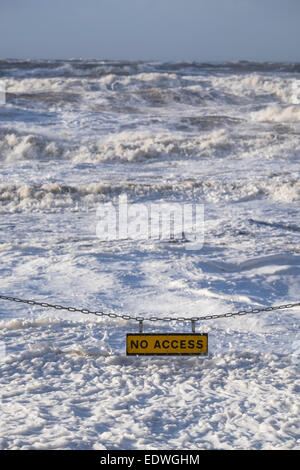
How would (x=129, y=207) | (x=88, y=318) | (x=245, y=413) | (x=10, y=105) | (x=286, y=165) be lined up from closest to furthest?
(x=245, y=413), (x=88, y=318), (x=129, y=207), (x=286, y=165), (x=10, y=105)

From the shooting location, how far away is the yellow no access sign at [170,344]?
417 cm

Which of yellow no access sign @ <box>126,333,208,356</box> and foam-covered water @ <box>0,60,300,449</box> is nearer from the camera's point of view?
foam-covered water @ <box>0,60,300,449</box>

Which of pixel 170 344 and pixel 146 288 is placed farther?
pixel 146 288

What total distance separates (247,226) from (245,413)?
4929 mm

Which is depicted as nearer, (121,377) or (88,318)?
(121,377)

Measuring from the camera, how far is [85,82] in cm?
2619

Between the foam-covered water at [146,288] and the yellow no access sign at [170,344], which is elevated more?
the yellow no access sign at [170,344]

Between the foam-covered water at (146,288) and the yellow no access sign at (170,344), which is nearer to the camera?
the foam-covered water at (146,288)

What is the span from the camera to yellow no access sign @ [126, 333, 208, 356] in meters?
4.17

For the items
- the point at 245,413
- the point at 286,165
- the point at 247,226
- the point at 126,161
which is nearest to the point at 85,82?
the point at 126,161

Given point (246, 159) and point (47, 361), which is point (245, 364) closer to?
point (47, 361)

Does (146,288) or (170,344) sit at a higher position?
(170,344)

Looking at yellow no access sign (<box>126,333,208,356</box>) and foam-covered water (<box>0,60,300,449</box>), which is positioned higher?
yellow no access sign (<box>126,333,208,356</box>)

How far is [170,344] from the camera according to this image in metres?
4.16
